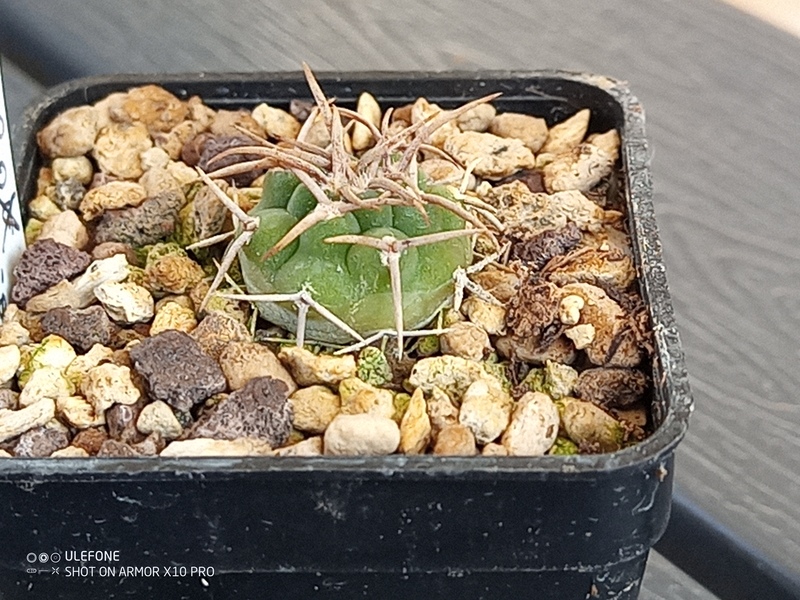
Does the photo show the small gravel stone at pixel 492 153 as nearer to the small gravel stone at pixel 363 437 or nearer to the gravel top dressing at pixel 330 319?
the gravel top dressing at pixel 330 319

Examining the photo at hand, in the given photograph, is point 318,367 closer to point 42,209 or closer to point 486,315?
point 486,315

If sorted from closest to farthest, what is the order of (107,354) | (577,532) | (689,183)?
(577,532), (107,354), (689,183)

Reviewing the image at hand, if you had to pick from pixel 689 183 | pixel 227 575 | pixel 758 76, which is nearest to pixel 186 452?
pixel 227 575

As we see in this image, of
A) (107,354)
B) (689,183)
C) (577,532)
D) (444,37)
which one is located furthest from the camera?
(444,37)

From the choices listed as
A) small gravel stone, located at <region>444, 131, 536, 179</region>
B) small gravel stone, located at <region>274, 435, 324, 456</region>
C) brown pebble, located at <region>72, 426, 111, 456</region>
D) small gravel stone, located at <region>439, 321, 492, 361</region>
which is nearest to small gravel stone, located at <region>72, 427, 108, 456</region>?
brown pebble, located at <region>72, 426, 111, 456</region>

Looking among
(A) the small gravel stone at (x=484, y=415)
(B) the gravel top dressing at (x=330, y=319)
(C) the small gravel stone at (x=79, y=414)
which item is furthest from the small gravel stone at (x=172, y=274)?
(A) the small gravel stone at (x=484, y=415)

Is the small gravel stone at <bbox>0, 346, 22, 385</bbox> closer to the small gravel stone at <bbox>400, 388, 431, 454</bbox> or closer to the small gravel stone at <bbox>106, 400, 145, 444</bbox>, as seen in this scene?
the small gravel stone at <bbox>106, 400, 145, 444</bbox>

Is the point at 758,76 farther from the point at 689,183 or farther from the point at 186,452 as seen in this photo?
the point at 186,452
